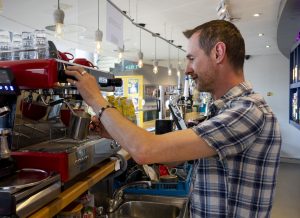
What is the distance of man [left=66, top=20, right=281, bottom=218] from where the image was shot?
3.13ft

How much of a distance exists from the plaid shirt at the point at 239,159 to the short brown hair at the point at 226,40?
105 millimetres

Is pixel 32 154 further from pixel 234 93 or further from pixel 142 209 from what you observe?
pixel 142 209

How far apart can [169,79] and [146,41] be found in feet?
15.8

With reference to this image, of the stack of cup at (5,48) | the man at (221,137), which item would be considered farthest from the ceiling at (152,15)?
the man at (221,137)

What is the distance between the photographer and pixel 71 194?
51.6 inches

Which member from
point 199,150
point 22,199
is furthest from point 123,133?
point 22,199

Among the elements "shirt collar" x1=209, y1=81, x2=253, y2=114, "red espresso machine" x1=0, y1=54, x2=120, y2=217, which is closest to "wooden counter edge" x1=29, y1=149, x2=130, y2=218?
"red espresso machine" x1=0, y1=54, x2=120, y2=217

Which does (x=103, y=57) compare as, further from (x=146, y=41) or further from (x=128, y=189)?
(x=128, y=189)

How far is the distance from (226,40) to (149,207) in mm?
1530

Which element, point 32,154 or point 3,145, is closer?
point 3,145

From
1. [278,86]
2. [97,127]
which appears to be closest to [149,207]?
[97,127]

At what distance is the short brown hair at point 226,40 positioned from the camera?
3.56 feet

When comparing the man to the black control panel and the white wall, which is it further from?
the white wall

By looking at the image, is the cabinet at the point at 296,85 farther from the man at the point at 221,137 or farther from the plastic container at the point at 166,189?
the man at the point at 221,137
